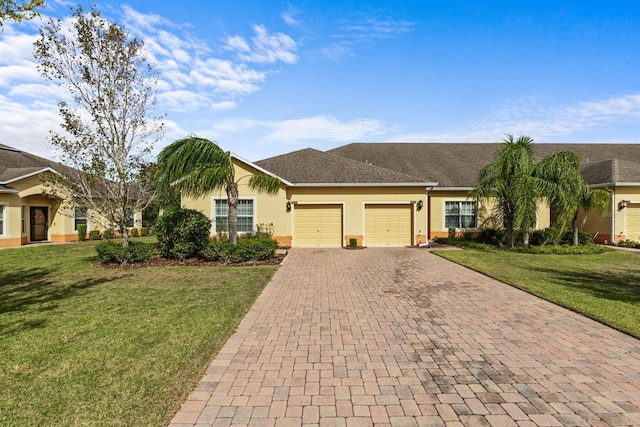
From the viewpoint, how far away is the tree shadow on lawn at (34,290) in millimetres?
6430

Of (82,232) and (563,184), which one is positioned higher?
(563,184)

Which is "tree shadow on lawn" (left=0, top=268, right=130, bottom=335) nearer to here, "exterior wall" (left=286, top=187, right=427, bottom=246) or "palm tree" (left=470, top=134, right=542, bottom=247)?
"exterior wall" (left=286, top=187, right=427, bottom=246)

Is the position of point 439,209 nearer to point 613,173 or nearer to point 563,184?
point 563,184

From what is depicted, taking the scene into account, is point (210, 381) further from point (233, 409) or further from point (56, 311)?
point (56, 311)

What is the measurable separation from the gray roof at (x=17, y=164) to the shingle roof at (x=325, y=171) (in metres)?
12.9

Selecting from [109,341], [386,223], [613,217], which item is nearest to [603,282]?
[386,223]

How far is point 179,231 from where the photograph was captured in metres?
11.8

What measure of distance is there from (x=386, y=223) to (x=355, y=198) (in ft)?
6.93

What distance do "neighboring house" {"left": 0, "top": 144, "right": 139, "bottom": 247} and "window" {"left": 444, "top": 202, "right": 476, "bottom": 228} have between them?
65.1 ft

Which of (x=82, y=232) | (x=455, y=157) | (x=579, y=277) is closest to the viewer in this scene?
(x=579, y=277)

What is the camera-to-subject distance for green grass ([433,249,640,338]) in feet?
19.9

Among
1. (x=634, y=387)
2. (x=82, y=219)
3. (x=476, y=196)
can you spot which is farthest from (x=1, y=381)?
(x=82, y=219)

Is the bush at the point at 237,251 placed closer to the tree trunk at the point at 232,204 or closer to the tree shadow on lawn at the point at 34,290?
the tree trunk at the point at 232,204

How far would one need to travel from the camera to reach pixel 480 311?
6164mm
